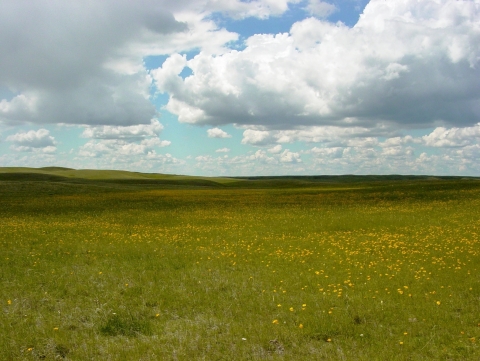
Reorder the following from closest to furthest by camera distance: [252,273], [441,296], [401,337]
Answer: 1. [401,337]
2. [441,296]
3. [252,273]

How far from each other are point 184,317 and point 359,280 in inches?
241

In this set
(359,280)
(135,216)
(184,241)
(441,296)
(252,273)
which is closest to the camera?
(441,296)

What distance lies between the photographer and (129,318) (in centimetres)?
1049

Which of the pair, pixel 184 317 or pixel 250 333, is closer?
pixel 250 333

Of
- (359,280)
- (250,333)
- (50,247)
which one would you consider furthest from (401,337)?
(50,247)

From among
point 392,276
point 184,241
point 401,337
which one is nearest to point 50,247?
point 184,241

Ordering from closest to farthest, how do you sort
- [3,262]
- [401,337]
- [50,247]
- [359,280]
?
[401,337], [359,280], [3,262], [50,247]

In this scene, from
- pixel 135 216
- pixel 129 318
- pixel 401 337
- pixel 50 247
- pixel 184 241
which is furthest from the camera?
pixel 135 216

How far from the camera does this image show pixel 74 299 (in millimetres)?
12156

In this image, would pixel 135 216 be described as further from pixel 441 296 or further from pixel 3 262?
pixel 441 296

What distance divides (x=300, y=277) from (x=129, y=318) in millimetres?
6155

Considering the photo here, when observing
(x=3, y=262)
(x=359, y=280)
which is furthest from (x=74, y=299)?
(x=359, y=280)

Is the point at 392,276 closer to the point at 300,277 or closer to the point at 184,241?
the point at 300,277

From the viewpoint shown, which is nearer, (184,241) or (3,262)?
(3,262)
